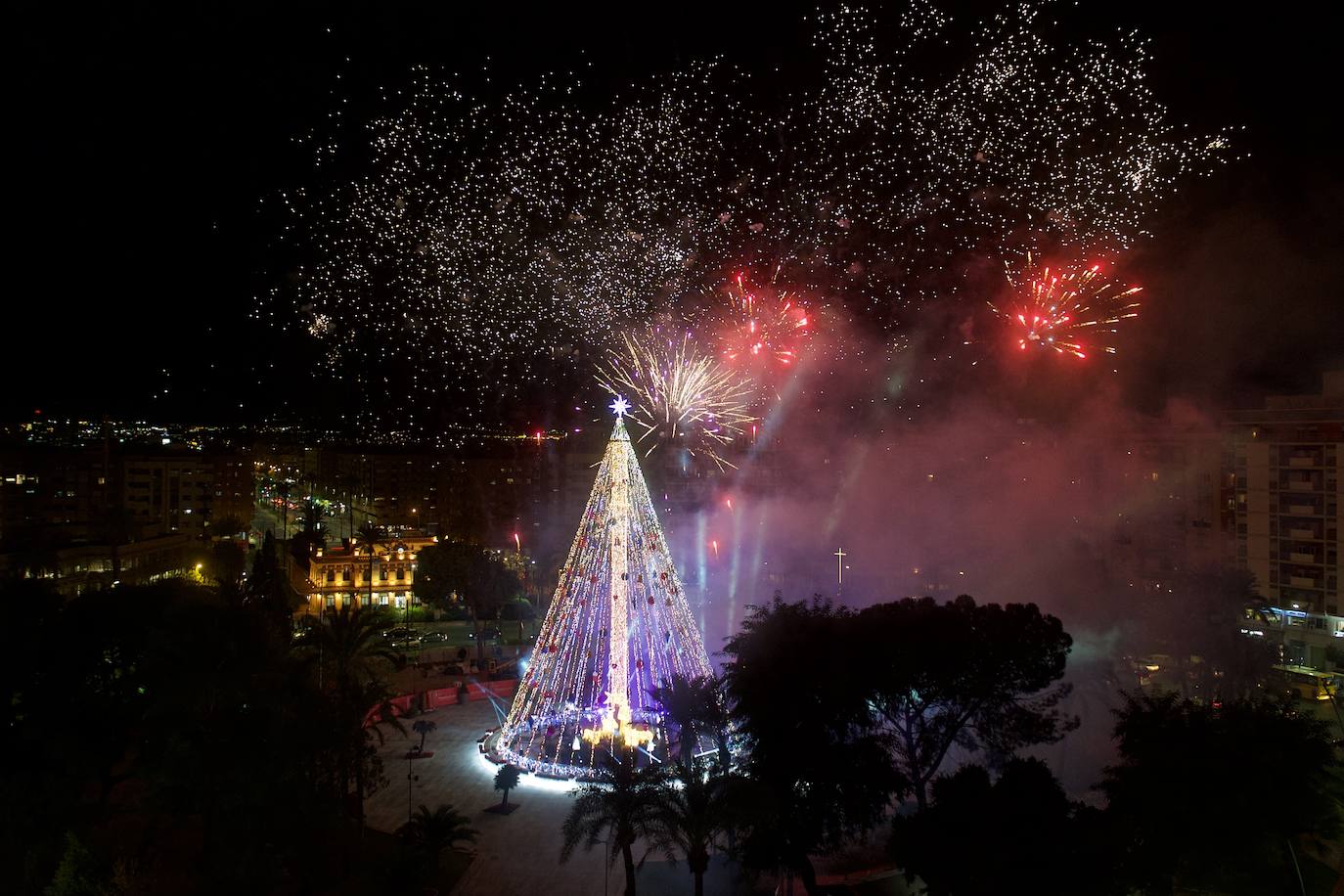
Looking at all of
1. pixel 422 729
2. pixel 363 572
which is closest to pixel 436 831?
pixel 422 729

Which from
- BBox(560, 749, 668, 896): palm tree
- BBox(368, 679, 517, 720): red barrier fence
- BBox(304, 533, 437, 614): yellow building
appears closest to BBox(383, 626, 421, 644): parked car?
BBox(368, 679, 517, 720): red barrier fence

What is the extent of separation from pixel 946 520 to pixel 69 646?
94.3 feet

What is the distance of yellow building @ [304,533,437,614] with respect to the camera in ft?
151

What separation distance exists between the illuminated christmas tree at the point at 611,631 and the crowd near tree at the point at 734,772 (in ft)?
6.74

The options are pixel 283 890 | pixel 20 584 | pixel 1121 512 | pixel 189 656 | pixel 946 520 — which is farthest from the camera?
pixel 1121 512

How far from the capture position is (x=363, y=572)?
153 ft

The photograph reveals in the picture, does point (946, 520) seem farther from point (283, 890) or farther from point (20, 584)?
point (20, 584)

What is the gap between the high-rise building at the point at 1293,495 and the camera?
30.0 m

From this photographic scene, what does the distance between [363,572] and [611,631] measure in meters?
33.4

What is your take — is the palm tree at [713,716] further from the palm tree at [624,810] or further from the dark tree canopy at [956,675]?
the dark tree canopy at [956,675]

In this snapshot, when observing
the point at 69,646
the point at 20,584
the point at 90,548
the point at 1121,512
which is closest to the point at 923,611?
the point at 69,646

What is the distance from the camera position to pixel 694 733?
13.6 meters

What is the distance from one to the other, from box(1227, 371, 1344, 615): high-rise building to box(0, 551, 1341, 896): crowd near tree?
818 inches

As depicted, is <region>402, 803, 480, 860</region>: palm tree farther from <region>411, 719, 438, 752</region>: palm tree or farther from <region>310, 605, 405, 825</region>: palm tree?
<region>411, 719, 438, 752</region>: palm tree
